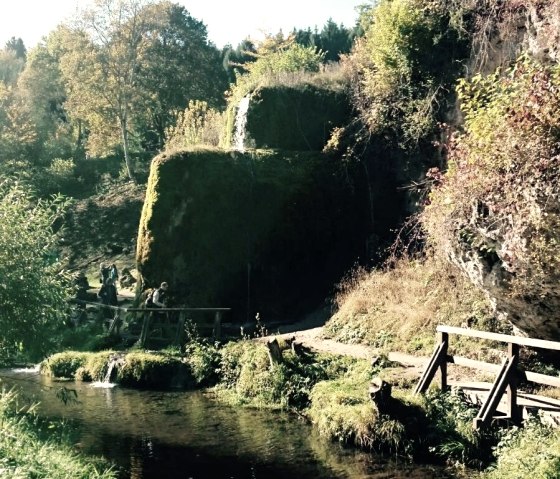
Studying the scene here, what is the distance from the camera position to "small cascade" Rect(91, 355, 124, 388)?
17.9m

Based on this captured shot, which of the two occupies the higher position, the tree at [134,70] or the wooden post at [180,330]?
the tree at [134,70]

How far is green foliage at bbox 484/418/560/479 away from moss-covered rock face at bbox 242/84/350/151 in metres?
17.3

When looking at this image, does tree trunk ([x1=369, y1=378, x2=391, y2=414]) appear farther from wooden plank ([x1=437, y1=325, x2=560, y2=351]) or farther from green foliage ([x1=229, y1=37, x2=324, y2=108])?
green foliage ([x1=229, y1=37, x2=324, y2=108])

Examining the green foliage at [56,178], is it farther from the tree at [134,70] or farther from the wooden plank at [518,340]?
the wooden plank at [518,340]

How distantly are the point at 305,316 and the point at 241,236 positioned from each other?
3599 mm

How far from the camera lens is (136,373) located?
17.8 metres

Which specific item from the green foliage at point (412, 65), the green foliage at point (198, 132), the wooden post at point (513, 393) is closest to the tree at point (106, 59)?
the green foliage at point (198, 132)

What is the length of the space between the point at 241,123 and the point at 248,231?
5.66 metres

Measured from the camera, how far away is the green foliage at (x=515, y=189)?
10.6 meters

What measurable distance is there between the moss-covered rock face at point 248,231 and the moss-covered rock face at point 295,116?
2.28 metres

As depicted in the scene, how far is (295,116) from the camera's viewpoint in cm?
2650

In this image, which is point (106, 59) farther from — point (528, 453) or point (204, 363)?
point (528, 453)

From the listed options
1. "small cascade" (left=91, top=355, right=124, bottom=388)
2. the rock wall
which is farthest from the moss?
the rock wall

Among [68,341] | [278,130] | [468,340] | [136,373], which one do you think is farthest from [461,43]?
[68,341]
